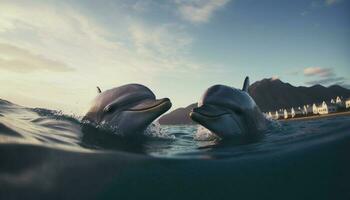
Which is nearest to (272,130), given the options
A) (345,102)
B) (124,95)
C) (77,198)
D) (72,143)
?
(124,95)

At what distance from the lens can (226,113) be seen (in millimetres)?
7035

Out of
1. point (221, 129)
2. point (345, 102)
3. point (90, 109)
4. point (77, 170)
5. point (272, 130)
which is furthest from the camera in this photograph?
point (345, 102)

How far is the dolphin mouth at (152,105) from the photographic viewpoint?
259 inches

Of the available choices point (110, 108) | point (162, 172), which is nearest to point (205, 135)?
point (110, 108)

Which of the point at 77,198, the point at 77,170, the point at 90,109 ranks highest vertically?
the point at 90,109

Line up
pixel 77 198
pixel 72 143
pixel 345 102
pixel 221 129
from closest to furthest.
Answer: pixel 77 198, pixel 72 143, pixel 221 129, pixel 345 102

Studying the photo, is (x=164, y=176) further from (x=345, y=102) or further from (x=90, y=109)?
(x=345, y=102)

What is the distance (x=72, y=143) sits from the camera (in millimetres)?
5848

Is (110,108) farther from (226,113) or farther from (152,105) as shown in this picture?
(226,113)

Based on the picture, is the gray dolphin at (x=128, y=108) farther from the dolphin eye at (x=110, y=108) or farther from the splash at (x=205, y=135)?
the splash at (x=205, y=135)

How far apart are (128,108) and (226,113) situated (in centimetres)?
190

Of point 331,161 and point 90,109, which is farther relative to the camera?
point 90,109

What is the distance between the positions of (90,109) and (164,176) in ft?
12.0

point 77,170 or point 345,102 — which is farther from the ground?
point 345,102
